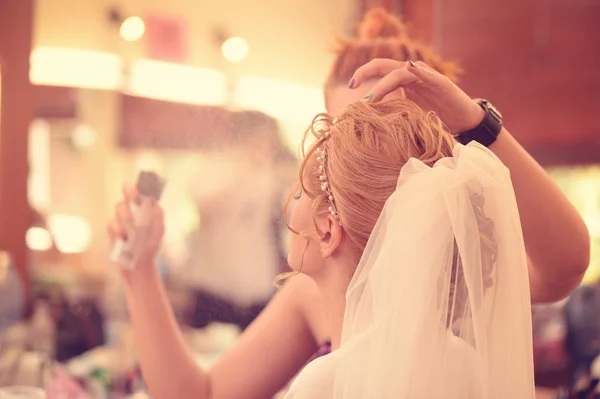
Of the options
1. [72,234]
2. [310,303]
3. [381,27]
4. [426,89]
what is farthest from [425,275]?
[72,234]

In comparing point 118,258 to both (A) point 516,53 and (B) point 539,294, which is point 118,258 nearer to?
(B) point 539,294

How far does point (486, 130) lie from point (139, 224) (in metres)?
0.70

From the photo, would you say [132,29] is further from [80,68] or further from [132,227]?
[132,227]

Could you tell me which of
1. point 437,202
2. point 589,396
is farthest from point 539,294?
point 589,396

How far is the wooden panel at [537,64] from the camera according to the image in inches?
101

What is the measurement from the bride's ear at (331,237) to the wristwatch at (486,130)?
28 cm

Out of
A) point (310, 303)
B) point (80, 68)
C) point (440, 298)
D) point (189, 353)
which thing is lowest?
point (189, 353)

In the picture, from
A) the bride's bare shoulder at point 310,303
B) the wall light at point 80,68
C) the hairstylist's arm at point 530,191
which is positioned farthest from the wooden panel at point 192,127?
the hairstylist's arm at point 530,191

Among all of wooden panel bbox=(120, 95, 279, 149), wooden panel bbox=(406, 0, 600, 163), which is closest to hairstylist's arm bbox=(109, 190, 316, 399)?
wooden panel bbox=(120, 95, 279, 149)

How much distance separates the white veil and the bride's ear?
3.4 inches

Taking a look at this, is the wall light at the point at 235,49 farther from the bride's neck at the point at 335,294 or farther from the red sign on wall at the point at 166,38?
the bride's neck at the point at 335,294

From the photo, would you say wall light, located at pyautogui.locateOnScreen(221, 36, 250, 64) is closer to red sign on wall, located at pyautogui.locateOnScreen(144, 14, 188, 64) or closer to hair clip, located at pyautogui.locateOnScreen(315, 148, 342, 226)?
red sign on wall, located at pyautogui.locateOnScreen(144, 14, 188, 64)

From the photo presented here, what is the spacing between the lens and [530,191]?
119cm

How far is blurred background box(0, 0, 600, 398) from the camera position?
1.93 m
